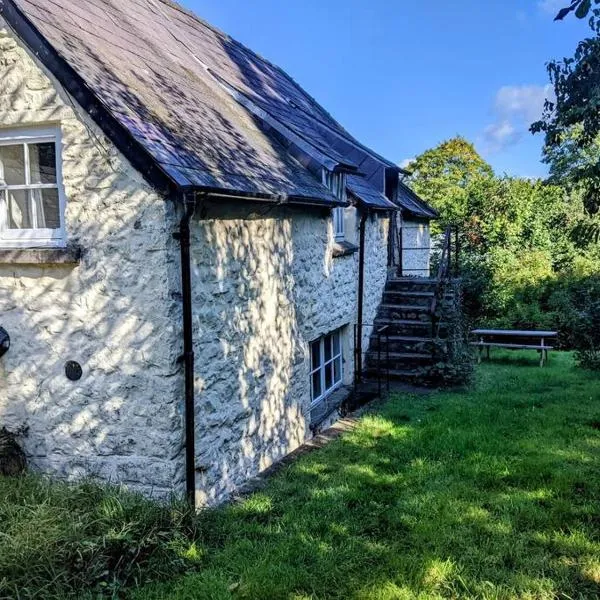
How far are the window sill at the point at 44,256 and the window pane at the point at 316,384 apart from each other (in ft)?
18.0

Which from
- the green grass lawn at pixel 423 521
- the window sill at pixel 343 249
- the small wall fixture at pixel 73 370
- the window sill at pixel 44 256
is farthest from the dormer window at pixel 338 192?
the small wall fixture at pixel 73 370

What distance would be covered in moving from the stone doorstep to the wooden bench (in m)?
7.61

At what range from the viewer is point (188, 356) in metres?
5.39

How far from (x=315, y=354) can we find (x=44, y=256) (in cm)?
560

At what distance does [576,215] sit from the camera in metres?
24.3

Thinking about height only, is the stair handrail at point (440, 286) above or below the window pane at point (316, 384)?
above

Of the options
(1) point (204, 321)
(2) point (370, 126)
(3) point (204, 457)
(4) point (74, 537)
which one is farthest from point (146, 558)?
(2) point (370, 126)

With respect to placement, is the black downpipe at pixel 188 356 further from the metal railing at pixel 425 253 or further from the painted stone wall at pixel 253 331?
the metal railing at pixel 425 253

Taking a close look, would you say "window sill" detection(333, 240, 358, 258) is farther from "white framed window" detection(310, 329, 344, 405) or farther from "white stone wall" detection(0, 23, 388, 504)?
"white stone wall" detection(0, 23, 388, 504)

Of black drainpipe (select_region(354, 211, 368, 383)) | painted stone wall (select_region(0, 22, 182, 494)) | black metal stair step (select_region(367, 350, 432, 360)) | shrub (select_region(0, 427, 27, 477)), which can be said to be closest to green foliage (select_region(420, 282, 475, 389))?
black metal stair step (select_region(367, 350, 432, 360))

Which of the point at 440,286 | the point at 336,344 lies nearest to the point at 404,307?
the point at 440,286

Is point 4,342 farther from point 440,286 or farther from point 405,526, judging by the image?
point 440,286

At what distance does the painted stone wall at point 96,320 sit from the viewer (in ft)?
17.0

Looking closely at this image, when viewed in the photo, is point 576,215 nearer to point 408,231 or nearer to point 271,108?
point 408,231
